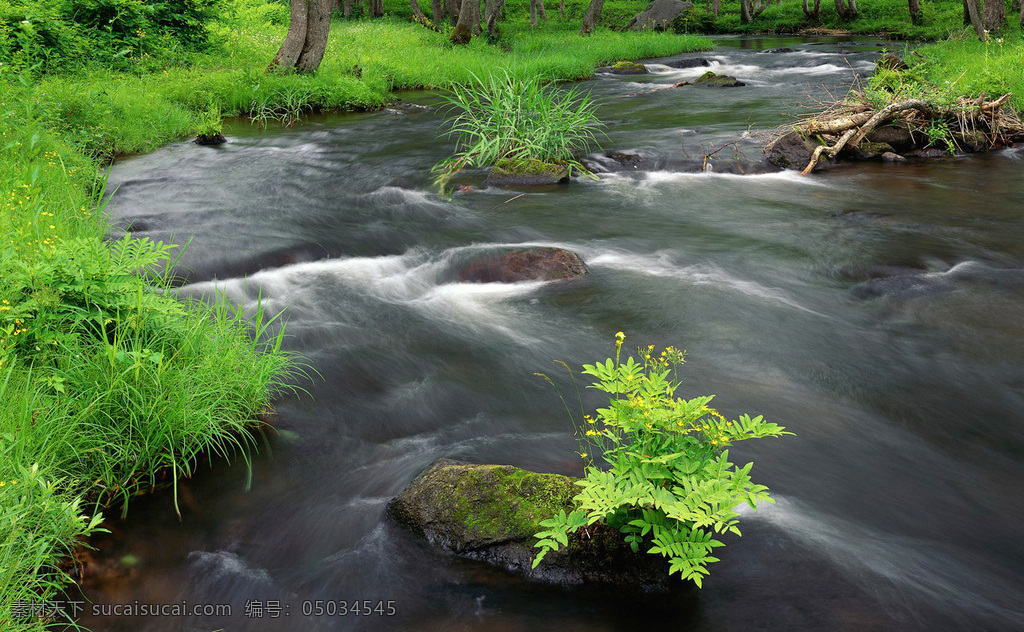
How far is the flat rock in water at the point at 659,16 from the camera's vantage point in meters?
34.5

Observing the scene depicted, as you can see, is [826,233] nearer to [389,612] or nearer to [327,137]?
[389,612]

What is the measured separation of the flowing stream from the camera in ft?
9.72

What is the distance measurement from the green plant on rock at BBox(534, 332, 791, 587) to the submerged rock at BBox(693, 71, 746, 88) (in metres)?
16.3

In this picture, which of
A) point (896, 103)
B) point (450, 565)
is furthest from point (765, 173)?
point (450, 565)

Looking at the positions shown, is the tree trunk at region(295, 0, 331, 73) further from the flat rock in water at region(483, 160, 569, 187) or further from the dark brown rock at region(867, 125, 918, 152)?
the dark brown rock at region(867, 125, 918, 152)

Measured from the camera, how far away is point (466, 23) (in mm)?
24078

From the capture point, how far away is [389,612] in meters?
2.90

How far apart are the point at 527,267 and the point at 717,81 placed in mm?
13270

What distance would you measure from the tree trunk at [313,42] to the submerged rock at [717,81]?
9.06m

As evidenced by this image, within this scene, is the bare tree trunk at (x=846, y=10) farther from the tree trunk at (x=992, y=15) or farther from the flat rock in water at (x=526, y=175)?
the flat rock in water at (x=526, y=175)

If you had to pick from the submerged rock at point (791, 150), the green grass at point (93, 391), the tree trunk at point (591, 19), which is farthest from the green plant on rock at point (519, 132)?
the tree trunk at point (591, 19)

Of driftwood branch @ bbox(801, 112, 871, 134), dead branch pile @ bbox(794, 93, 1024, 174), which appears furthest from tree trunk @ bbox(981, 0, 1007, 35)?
driftwood branch @ bbox(801, 112, 871, 134)

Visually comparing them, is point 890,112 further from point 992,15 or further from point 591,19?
point 591,19

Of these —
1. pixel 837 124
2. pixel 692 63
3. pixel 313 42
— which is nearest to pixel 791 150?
pixel 837 124
